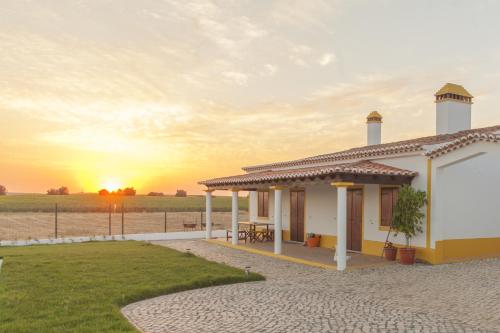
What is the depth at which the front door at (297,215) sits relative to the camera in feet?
66.2

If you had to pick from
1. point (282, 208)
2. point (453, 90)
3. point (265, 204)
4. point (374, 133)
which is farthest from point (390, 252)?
point (374, 133)

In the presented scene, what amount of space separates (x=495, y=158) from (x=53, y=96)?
17.6 m

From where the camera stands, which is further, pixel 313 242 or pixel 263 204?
pixel 263 204

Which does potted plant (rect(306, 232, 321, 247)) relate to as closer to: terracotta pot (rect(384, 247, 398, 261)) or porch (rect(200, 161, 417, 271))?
porch (rect(200, 161, 417, 271))

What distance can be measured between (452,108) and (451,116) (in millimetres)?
321

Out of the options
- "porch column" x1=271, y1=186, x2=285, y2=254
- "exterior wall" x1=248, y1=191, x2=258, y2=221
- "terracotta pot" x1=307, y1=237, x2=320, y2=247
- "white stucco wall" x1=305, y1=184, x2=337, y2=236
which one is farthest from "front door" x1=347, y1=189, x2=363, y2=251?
"exterior wall" x1=248, y1=191, x2=258, y2=221

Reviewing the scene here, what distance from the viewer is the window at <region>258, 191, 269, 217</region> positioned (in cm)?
2328

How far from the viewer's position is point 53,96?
60.6ft

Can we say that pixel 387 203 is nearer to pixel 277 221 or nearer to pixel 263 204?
pixel 277 221

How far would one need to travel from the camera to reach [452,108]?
17594 mm

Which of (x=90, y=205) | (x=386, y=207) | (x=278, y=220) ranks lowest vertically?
(x=90, y=205)

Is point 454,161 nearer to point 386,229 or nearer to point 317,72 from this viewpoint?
point 386,229

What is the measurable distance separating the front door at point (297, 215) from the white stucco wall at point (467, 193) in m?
7.15

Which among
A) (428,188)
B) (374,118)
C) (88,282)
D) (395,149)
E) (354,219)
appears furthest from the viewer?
(374,118)
